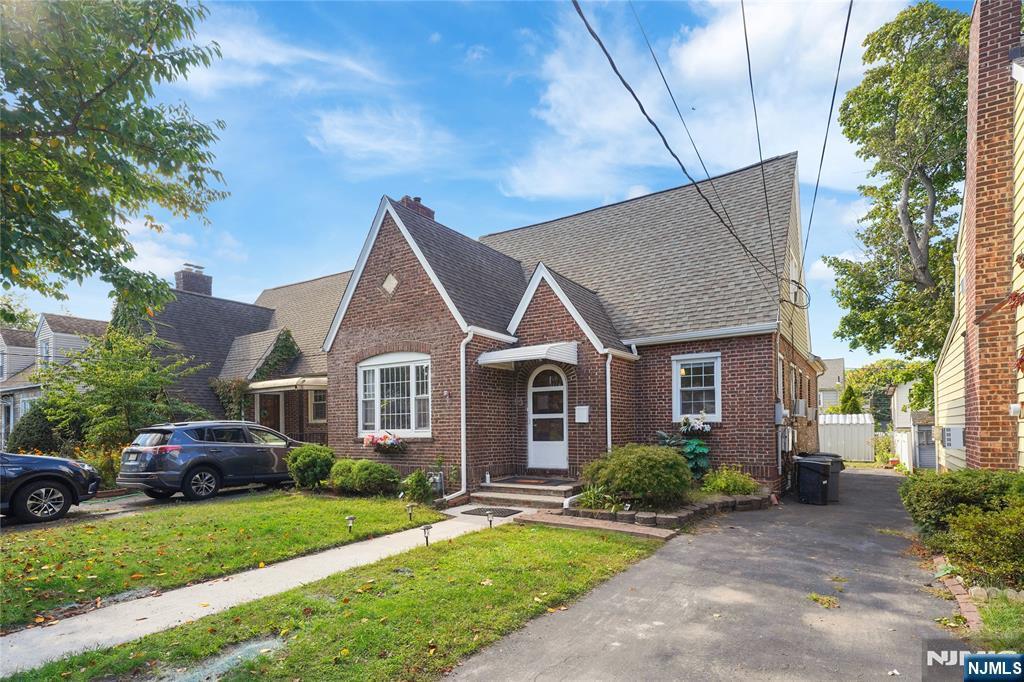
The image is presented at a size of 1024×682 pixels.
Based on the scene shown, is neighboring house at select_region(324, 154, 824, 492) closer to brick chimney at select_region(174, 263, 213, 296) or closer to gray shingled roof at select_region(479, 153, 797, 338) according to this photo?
gray shingled roof at select_region(479, 153, 797, 338)

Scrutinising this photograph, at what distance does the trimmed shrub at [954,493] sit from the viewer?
6523mm

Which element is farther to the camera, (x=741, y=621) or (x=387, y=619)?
(x=741, y=621)

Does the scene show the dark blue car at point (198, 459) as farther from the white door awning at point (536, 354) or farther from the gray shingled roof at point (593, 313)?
the gray shingled roof at point (593, 313)

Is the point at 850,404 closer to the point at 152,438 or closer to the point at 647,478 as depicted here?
the point at 647,478

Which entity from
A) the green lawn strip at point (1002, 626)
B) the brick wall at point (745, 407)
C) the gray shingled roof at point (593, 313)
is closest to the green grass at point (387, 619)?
the green lawn strip at point (1002, 626)

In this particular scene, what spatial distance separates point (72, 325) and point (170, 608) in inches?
970

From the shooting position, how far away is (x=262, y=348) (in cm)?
2109

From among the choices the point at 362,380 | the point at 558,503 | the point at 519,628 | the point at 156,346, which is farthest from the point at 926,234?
the point at 156,346

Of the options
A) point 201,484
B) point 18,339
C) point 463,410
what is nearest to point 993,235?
point 463,410

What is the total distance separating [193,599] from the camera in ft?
19.2

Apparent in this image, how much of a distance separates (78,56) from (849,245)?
2653 cm

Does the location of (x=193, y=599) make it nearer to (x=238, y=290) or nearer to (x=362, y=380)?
(x=362, y=380)

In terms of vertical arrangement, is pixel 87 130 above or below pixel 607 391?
above

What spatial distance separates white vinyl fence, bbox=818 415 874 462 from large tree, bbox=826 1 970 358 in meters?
4.34
